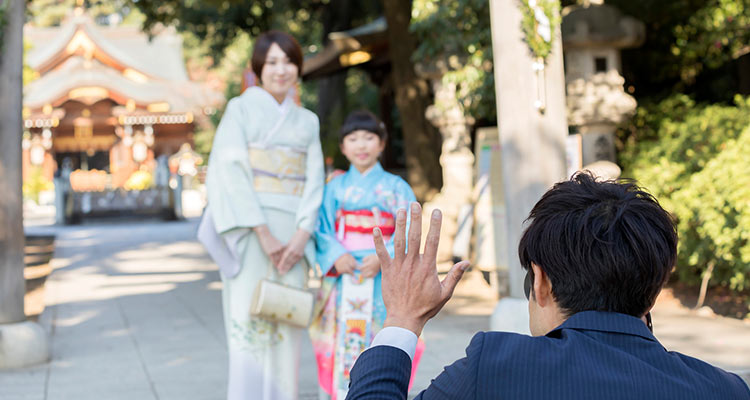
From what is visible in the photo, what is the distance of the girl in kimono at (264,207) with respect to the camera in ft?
12.5

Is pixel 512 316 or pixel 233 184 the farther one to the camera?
pixel 512 316

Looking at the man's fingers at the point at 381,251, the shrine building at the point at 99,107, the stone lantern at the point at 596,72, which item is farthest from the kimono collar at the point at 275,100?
the shrine building at the point at 99,107

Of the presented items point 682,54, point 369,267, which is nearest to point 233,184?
point 369,267

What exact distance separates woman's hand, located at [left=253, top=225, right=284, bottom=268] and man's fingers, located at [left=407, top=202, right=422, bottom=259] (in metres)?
2.38

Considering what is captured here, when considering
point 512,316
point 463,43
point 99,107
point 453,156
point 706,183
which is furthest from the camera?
point 99,107

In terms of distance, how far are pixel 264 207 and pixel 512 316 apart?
1.73 meters

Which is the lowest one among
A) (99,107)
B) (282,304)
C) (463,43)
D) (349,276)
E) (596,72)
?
(282,304)

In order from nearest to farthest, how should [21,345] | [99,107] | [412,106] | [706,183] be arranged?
[21,345] → [706,183] → [412,106] → [99,107]

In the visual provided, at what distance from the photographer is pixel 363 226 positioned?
3885 mm

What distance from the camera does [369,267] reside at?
3830mm

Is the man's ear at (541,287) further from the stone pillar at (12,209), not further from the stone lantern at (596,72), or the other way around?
the stone lantern at (596,72)

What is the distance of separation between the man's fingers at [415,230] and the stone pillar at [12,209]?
176 inches

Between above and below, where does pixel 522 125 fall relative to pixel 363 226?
above

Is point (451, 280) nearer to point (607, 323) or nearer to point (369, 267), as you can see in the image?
point (607, 323)
